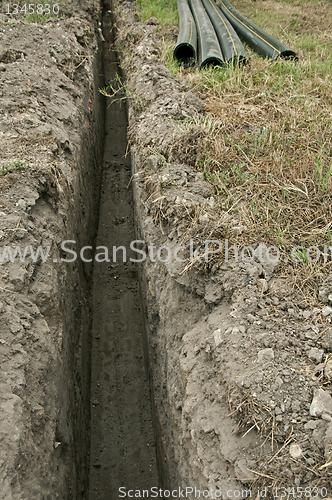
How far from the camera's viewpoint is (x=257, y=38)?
16.3 feet

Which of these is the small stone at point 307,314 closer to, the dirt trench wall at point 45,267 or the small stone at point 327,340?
the small stone at point 327,340

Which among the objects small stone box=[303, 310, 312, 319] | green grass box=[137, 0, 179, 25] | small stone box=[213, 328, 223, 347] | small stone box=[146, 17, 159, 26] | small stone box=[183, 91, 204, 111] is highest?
green grass box=[137, 0, 179, 25]

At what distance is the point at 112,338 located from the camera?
152 inches

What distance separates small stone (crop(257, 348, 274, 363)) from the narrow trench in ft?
6.58

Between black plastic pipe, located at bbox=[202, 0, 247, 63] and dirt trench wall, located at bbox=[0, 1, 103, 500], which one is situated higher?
black plastic pipe, located at bbox=[202, 0, 247, 63]

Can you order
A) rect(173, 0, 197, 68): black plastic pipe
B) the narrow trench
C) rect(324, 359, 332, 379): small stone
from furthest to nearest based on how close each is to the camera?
rect(173, 0, 197, 68): black plastic pipe < the narrow trench < rect(324, 359, 332, 379): small stone

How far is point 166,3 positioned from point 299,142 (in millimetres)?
5185

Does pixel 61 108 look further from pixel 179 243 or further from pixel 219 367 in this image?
pixel 219 367

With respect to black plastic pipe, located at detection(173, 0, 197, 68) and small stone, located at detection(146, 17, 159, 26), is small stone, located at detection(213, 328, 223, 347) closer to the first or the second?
black plastic pipe, located at detection(173, 0, 197, 68)

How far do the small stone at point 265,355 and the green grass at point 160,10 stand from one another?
6020 mm

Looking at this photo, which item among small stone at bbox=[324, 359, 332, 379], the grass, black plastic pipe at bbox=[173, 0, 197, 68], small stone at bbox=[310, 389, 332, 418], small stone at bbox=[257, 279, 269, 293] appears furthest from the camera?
black plastic pipe at bbox=[173, 0, 197, 68]

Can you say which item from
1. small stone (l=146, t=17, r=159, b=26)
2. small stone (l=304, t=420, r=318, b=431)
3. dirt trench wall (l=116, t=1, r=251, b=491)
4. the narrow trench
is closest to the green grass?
small stone (l=146, t=17, r=159, b=26)

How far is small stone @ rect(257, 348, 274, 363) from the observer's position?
180 cm

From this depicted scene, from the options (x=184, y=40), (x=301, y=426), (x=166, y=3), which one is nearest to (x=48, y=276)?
(x=301, y=426)
